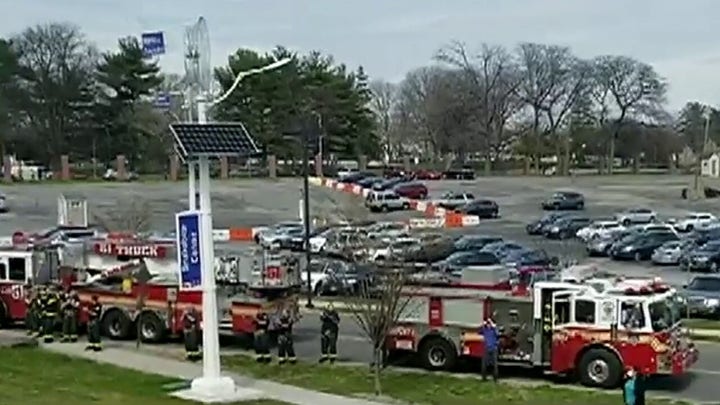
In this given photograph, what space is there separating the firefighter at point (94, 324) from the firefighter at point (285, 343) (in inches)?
180

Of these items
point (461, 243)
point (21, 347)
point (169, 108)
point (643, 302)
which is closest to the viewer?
point (643, 302)

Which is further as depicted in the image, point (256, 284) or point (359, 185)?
point (359, 185)

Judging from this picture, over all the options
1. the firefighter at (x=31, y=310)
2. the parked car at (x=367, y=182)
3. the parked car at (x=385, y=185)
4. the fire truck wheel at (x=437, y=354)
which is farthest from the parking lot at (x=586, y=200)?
the firefighter at (x=31, y=310)

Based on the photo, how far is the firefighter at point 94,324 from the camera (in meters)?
29.1

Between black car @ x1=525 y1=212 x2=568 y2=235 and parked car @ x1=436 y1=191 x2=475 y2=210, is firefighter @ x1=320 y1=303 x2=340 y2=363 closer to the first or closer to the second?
black car @ x1=525 y1=212 x2=568 y2=235

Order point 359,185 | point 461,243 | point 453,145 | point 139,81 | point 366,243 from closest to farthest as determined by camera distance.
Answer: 1. point 366,243
2. point 461,243
3. point 359,185
4. point 139,81
5. point 453,145

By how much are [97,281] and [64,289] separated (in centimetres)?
101

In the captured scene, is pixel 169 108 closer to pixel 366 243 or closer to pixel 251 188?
pixel 366 243

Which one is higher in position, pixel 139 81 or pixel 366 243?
pixel 139 81

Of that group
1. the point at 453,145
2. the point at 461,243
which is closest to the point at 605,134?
the point at 453,145

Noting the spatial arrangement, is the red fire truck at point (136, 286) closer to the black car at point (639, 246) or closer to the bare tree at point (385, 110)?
the black car at point (639, 246)

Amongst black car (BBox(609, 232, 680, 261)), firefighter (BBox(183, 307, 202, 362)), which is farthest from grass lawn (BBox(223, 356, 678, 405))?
black car (BBox(609, 232, 680, 261))

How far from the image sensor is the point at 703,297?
36250mm

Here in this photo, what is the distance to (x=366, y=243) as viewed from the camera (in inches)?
1928
